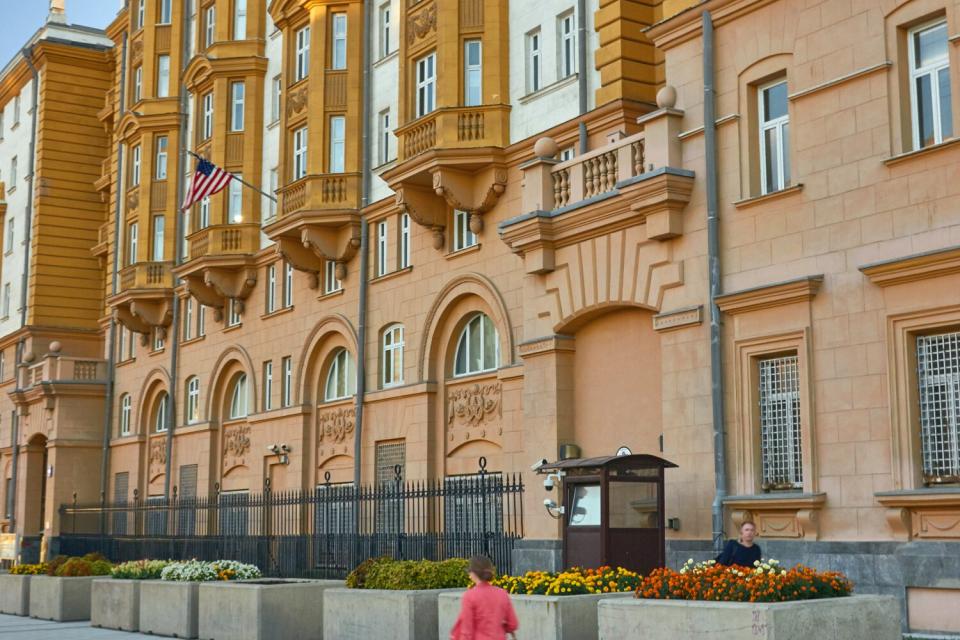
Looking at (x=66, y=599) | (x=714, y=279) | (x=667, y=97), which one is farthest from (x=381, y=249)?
(x=714, y=279)

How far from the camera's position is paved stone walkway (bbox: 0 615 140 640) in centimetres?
2323

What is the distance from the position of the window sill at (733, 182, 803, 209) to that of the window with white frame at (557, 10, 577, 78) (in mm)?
8257

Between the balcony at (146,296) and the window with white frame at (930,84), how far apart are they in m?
32.6

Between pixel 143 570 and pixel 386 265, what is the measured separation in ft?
36.0

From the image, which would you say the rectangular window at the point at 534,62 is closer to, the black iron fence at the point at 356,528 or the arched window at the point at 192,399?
the black iron fence at the point at 356,528

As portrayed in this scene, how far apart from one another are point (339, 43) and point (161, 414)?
17968 millimetres

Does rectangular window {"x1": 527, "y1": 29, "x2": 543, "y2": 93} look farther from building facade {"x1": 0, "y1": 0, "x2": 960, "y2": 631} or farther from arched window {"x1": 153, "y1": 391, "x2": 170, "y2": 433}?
arched window {"x1": 153, "y1": 391, "x2": 170, "y2": 433}

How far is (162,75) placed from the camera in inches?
1871

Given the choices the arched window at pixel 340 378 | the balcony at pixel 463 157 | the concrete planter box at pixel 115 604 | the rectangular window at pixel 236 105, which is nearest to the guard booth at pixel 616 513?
the concrete planter box at pixel 115 604

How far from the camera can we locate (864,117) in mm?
17234

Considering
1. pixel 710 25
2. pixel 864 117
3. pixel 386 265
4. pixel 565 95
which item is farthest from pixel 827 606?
pixel 386 265

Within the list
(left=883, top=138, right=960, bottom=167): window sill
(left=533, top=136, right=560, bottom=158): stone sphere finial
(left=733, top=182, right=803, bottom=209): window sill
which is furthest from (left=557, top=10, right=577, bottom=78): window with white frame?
(left=883, top=138, right=960, bottom=167): window sill

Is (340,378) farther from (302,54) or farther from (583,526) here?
(583,526)

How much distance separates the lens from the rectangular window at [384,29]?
33312 millimetres
